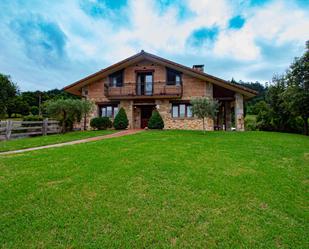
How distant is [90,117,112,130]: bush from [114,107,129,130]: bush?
1001 mm

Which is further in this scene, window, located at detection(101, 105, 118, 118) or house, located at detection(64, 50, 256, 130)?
window, located at detection(101, 105, 118, 118)

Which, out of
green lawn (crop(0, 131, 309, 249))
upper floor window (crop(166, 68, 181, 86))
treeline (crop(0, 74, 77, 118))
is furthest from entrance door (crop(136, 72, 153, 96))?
green lawn (crop(0, 131, 309, 249))

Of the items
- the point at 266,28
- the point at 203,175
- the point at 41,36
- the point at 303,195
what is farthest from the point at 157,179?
the point at 41,36

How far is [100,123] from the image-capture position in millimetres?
18844

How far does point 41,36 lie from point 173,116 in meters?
22.4

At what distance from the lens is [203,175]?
525 cm

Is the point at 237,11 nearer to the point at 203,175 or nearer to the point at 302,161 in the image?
the point at 302,161

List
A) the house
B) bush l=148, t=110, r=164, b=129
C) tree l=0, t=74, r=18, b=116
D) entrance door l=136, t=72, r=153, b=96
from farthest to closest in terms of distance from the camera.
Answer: tree l=0, t=74, r=18, b=116
entrance door l=136, t=72, r=153, b=96
the house
bush l=148, t=110, r=164, b=129

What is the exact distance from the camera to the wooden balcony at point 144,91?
62.1 feet

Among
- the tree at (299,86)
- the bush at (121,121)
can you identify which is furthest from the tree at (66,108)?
the tree at (299,86)

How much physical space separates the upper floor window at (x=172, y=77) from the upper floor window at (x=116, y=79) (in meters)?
4.91

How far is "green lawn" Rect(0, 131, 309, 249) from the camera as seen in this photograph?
2.95 m

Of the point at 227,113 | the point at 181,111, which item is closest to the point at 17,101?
the point at 181,111

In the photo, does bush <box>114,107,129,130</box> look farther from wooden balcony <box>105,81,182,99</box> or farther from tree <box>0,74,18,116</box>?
tree <box>0,74,18,116</box>
